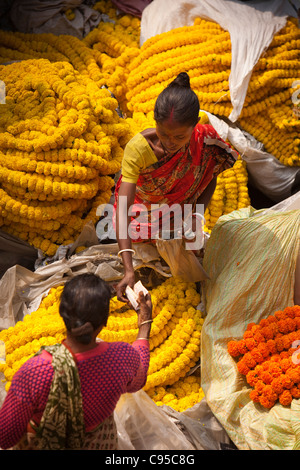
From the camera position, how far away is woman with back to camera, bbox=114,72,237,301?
213cm

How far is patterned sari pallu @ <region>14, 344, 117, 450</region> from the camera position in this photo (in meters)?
1.54

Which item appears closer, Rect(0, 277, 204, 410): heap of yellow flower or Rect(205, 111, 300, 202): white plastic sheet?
Rect(0, 277, 204, 410): heap of yellow flower

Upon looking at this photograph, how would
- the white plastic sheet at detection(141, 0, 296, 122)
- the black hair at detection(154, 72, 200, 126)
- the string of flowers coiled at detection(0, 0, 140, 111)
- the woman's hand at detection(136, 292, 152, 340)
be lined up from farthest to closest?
the string of flowers coiled at detection(0, 0, 140, 111) → the white plastic sheet at detection(141, 0, 296, 122) → the black hair at detection(154, 72, 200, 126) → the woman's hand at detection(136, 292, 152, 340)

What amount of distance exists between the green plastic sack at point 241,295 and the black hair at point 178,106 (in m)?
0.84

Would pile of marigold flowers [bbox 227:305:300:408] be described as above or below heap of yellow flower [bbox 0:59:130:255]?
below

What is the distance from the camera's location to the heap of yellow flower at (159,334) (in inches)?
101

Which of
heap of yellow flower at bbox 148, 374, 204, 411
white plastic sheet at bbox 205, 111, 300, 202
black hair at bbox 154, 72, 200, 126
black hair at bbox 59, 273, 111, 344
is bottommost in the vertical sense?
heap of yellow flower at bbox 148, 374, 204, 411

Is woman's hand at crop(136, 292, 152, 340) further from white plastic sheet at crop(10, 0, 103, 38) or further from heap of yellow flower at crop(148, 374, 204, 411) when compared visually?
white plastic sheet at crop(10, 0, 103, 38)

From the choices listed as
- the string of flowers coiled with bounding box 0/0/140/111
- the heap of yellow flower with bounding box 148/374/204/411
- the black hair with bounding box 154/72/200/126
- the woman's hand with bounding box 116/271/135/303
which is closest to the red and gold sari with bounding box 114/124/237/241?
the black hair with bounding box 154/72/200/126

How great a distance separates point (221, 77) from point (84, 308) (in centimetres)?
229

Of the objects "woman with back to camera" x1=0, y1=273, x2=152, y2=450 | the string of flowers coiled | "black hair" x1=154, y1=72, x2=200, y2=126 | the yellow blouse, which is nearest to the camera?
"woman with back to camera" x1=0, y1=273, x2=152, y2=450

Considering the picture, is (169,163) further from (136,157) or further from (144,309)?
(144,309)
